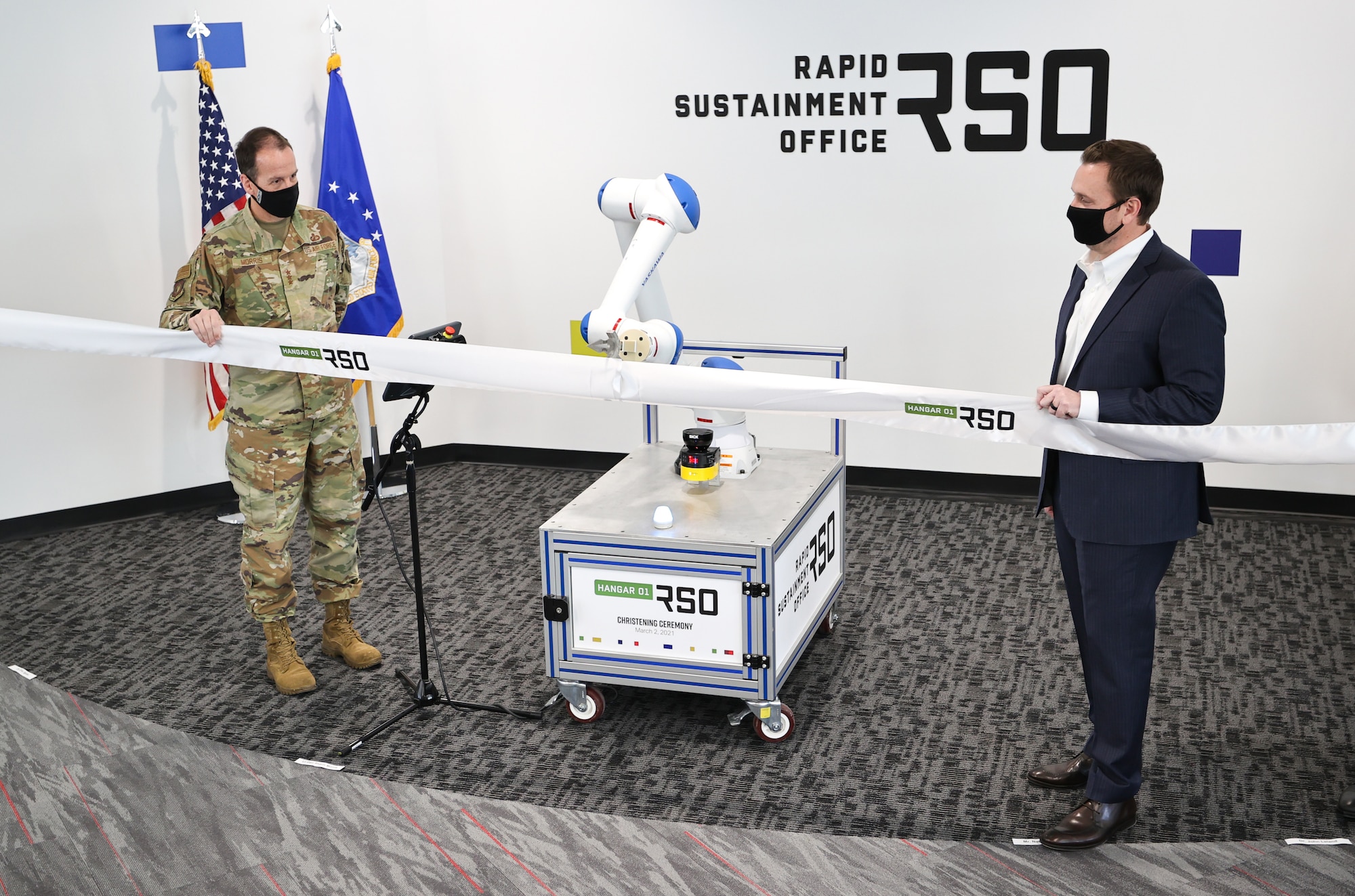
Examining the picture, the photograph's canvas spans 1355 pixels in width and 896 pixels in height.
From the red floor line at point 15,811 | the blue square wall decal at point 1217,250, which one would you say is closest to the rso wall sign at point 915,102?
the blue square wall decal at point 1217,250

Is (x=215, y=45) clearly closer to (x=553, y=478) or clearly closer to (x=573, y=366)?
(x=553, y=478)

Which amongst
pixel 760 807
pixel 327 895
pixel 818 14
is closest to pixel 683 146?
pixel 818 14

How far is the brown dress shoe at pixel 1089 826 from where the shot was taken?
2.75 meters

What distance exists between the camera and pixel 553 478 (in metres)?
5.75

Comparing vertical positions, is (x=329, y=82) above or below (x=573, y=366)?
above

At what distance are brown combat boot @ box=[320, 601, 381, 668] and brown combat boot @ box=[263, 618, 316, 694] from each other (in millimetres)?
135

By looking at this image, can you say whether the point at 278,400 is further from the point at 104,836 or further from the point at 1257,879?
the point at 1257,879

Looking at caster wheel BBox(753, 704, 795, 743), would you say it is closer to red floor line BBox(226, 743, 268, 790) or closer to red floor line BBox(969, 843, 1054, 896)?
red floor line BBox(969, 843, 1054, 896)

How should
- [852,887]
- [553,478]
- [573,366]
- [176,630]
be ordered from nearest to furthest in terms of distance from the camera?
1. [852,887]
2. [573,366]
3. [176,630]
4. [553,478]

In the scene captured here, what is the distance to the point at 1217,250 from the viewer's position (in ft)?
15.8

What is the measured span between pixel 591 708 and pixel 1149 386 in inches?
69.1

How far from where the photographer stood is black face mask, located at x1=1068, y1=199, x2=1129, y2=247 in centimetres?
246

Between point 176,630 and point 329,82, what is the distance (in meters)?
2.39

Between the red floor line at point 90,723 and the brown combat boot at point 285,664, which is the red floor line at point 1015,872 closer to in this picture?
the brown combat boot at point 285,664
